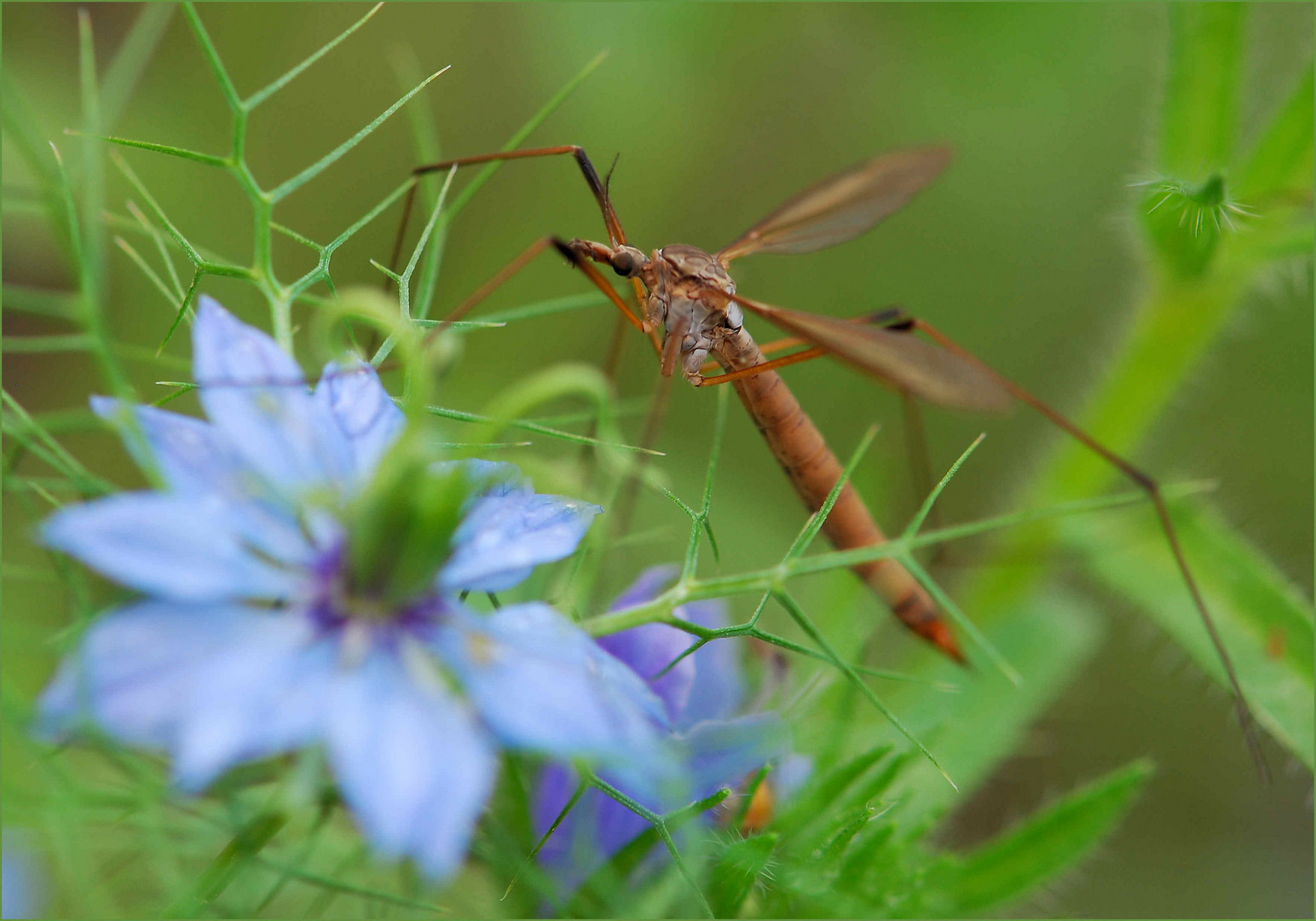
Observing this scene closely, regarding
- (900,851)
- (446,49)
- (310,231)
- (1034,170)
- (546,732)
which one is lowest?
(900,851)

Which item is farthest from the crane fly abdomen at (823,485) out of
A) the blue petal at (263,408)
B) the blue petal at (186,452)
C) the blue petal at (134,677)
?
the blue petal at (134,677)

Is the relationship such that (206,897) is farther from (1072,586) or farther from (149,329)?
(1072,586)

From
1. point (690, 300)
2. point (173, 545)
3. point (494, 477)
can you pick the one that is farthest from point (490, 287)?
point (173, 545)

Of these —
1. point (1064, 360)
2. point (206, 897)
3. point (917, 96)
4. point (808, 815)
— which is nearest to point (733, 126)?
point (917, 96)

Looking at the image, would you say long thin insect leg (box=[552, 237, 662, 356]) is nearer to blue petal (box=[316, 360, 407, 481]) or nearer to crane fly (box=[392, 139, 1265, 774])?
crane fly (box=[392, 139, 1265, 774])

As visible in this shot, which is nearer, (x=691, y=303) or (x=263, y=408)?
(x=263, y=408)

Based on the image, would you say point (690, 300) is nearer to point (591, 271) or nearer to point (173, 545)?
point (591, 271)

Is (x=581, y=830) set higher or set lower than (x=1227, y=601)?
higher
